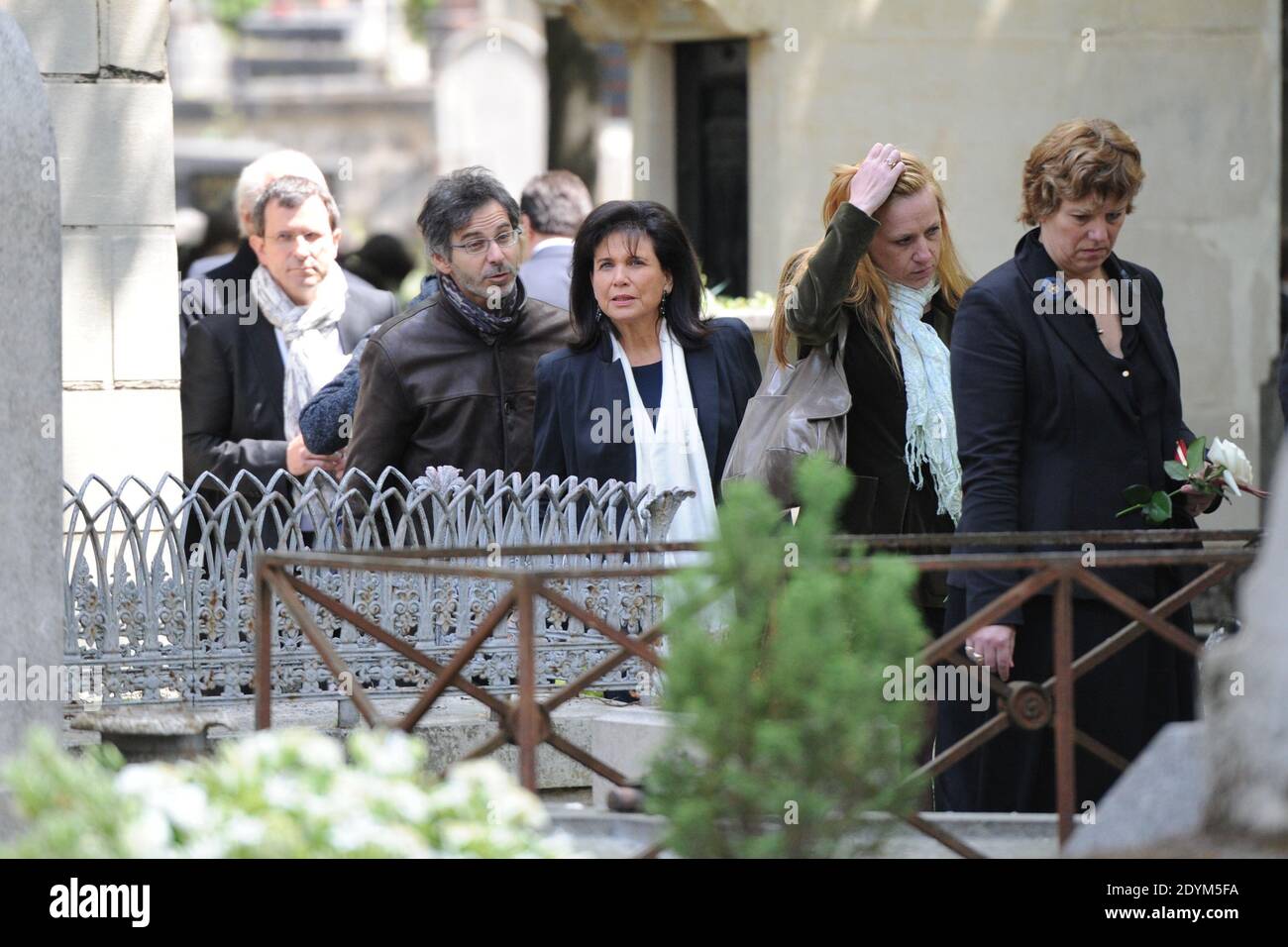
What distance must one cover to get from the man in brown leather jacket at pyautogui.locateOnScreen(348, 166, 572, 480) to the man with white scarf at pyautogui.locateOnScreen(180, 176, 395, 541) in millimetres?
653

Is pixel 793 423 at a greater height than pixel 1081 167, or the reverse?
pixel 1081 167

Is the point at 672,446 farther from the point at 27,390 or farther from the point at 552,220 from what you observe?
the point at 552,220

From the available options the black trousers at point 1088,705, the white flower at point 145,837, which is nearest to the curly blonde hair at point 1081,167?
the black trousers at point 1088,705

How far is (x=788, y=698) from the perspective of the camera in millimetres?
3693

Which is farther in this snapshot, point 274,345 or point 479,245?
point 274,345

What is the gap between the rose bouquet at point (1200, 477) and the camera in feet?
17.3

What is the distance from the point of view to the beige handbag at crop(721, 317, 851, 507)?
5801 mm

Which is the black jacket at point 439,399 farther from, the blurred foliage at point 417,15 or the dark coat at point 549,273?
the blurred foliage at point 417,15

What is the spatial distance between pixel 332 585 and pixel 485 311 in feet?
4.29

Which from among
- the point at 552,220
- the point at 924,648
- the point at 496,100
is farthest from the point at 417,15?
the point at 924,648

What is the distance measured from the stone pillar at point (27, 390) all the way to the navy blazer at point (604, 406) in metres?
1.90

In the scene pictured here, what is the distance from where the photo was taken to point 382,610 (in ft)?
20.2

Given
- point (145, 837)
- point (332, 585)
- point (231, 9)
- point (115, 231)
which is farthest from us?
point (231, 9)
